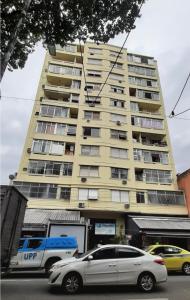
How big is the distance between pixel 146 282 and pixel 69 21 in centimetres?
1004

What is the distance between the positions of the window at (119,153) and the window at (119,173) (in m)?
1.74

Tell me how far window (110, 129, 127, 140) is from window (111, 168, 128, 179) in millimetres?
4379

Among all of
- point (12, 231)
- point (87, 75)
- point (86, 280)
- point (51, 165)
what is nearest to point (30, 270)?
point (86, 280)

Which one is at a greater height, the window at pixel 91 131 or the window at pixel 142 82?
the window at pixel 142 82

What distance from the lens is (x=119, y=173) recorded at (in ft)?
92.8

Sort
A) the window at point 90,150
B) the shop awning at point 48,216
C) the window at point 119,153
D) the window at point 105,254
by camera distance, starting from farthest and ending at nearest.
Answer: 1. the window at point 119,153
2. the window at point 90,150
3. the shop awning at point 48,216
4. the window at point 105,254

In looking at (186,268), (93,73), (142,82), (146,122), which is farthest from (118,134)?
(186,268)

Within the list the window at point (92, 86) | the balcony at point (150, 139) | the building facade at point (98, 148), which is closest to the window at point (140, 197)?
the building facade at point (98, 148)

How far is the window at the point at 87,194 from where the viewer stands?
2588 centimetres

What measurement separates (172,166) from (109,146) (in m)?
8.13

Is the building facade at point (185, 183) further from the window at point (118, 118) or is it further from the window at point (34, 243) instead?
the window at point (34, 243)

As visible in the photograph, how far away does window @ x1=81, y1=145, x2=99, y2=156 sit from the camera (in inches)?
1137

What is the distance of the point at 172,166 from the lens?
30281mm

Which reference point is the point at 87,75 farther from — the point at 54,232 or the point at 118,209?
the point at 54,232
